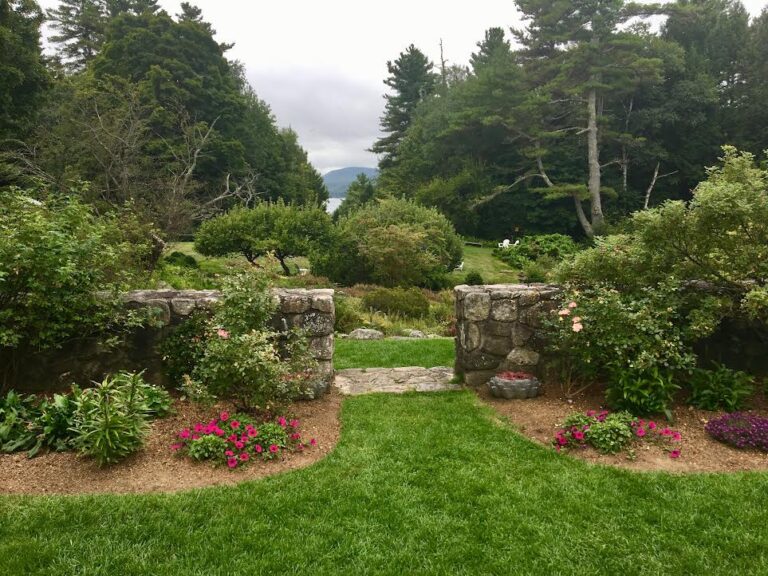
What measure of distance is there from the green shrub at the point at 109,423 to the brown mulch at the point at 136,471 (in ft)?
0.33

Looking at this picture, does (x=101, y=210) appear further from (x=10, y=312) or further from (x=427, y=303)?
(x=10, y=312)

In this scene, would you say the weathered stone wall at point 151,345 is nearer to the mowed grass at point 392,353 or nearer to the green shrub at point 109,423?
the green shrub at point 109,423

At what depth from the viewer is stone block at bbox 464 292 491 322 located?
519 cm

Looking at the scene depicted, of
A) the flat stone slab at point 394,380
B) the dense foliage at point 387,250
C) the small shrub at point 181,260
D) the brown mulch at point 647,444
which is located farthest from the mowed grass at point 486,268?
the brown mulch at point 647,444

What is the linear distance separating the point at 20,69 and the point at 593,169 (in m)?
24.7

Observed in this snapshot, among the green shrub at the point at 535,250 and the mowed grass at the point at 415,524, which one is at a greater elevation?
the green shrub at the point at 535,250

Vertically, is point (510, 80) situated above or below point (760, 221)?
above

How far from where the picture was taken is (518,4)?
26156 millimetres

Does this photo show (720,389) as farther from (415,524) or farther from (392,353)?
(392,353)

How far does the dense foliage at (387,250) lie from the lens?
14.4 metres

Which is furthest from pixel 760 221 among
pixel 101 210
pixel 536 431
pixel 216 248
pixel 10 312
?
pixel 101 210

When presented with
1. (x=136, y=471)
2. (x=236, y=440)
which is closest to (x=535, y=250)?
(x=236, y=440)

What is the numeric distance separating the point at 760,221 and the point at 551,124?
1031 inches

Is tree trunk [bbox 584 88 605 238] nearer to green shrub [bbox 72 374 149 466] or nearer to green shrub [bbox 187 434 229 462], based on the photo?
green shrub [bbox 187 434 229 462]
